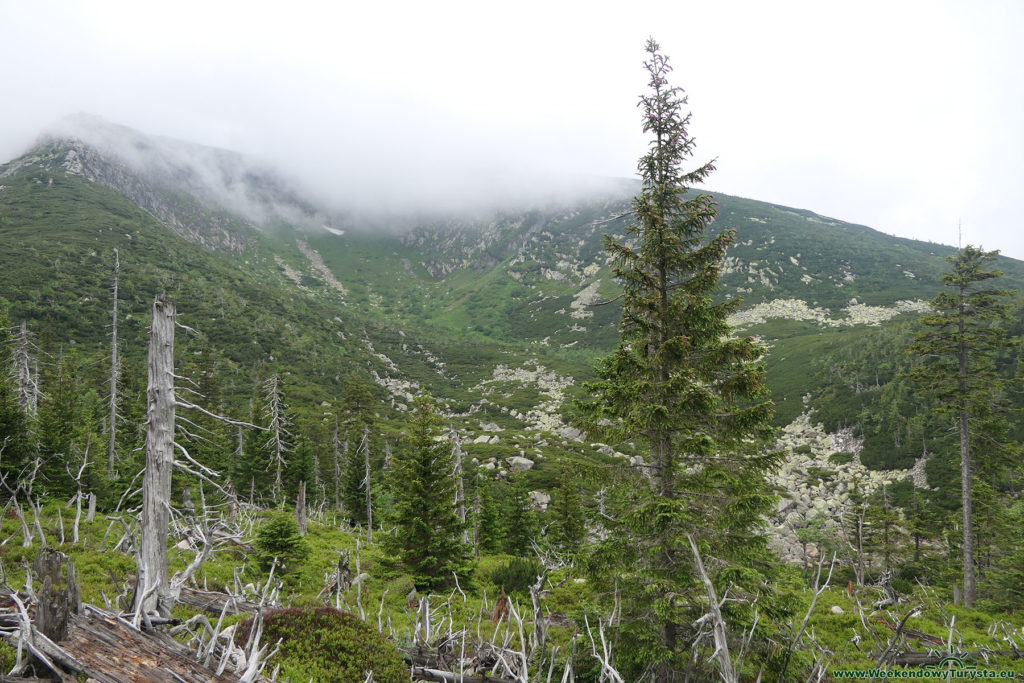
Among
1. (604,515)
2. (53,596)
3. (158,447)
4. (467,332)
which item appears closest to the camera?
(53,596)

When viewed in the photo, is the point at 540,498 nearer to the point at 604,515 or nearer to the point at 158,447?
the point at 604,515

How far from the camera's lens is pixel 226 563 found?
16.7m

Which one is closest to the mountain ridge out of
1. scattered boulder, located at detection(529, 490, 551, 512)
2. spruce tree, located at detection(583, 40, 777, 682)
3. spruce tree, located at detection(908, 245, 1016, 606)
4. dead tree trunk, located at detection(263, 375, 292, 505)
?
scattered boulder, located at detection(529, 490, 551, 512)

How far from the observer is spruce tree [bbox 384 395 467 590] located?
52.9 ft

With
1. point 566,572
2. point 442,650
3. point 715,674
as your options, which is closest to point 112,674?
point 442,650

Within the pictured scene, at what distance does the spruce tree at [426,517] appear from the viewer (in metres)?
16.1

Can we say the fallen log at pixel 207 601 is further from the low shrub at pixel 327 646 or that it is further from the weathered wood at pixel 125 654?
the weathered wood at pixel 125 654

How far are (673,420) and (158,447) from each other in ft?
31.3

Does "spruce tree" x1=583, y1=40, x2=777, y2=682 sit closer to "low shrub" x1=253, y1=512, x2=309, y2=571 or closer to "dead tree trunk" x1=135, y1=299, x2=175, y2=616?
"dead tree trunk" x1=135, y1=299, x2=175, y2=616

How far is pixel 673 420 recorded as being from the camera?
8.35 meters

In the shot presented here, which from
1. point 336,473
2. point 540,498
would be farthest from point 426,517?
point 540,498

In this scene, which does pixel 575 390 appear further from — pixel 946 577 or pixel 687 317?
pixel 687 317

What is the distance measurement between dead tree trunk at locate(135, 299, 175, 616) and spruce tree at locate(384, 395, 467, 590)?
8.86m

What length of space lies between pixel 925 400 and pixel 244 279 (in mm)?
172233
